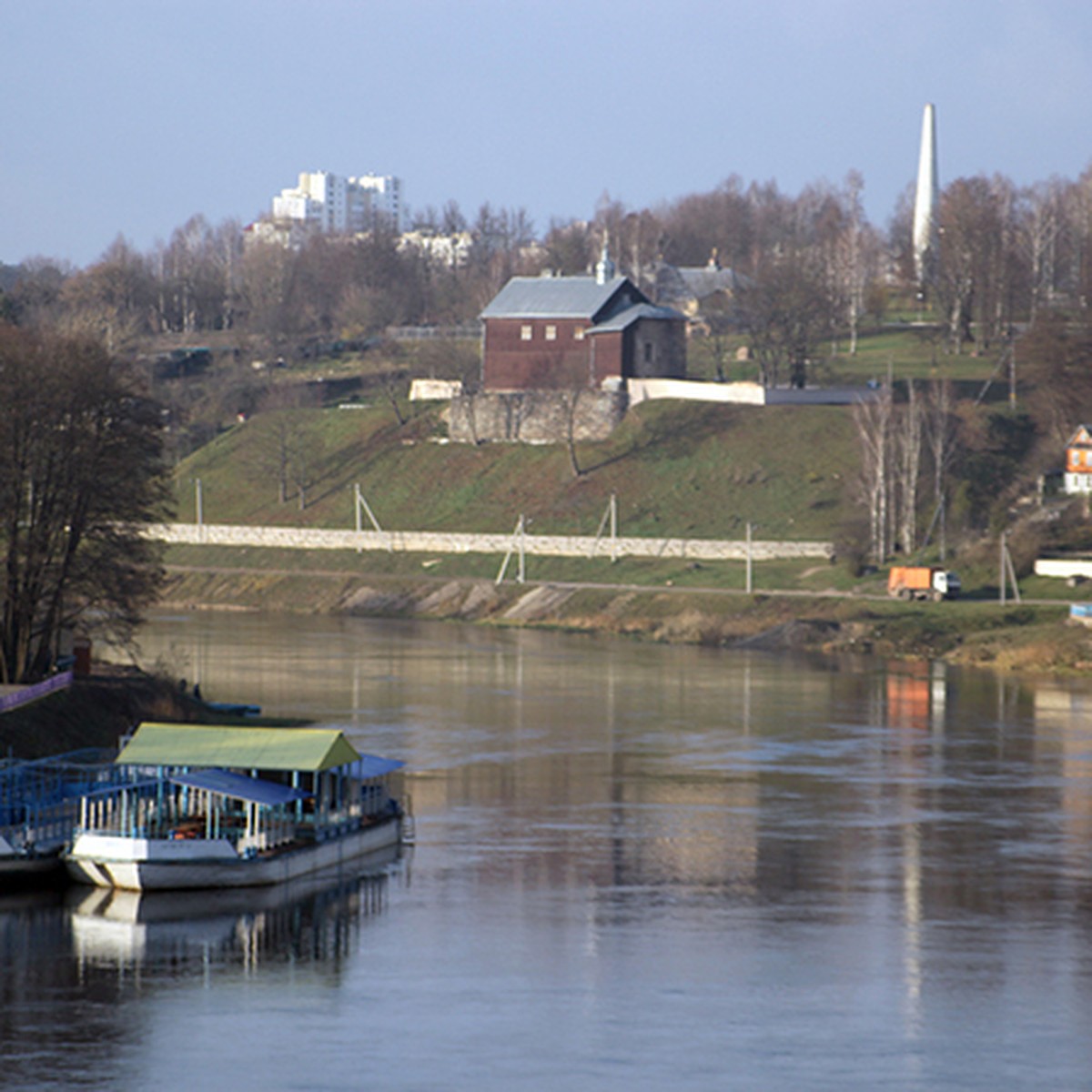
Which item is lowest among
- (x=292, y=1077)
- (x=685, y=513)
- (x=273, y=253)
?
(x=292, y=1077)

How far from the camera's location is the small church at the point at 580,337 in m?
114

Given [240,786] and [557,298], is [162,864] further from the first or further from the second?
[557,298]

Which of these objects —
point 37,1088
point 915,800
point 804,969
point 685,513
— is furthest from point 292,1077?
point 685,513

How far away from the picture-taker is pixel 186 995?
94.8 feet

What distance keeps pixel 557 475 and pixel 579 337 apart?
1190 centimetres

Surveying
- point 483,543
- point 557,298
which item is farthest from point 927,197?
point 483,543

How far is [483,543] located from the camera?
323 ft

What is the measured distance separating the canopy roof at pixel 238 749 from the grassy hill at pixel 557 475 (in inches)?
2206

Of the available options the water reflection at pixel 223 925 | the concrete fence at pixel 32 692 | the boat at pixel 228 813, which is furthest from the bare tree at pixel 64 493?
the water reflection at pixel 223 925

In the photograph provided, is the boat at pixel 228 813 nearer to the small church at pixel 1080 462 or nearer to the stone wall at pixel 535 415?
the small church at pixel 1080 462

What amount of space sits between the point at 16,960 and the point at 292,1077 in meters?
6.98

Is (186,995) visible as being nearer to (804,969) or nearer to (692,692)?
(804,969)

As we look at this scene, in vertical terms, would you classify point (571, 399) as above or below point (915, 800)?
above

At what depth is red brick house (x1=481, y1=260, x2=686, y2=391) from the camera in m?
114
